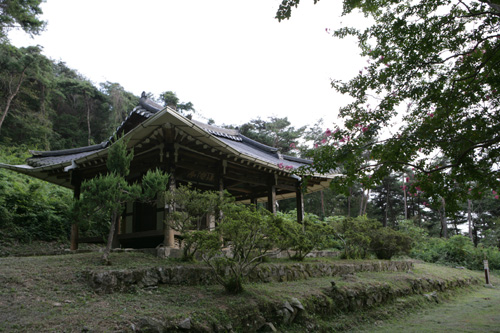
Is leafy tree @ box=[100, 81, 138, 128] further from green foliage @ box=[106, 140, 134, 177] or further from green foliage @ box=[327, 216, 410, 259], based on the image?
green foliage @ box=[106, 140, 134, 177]

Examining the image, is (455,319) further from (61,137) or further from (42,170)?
(61,137)

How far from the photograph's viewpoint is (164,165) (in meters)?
9.41

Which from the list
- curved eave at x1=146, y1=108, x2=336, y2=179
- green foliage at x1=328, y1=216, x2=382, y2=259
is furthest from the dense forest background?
curved eave at x1=146, y1=108, x2=336, y2=179

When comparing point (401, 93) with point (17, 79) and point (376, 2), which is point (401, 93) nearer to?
point (376, 2)

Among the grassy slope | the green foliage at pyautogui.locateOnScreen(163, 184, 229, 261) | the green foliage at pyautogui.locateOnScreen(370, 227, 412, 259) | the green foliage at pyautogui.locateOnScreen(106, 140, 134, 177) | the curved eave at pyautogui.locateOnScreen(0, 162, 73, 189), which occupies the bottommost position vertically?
the grassy slope

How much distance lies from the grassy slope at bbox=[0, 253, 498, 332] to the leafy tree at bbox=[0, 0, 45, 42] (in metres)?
17.3

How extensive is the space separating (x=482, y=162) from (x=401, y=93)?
6.07 feet

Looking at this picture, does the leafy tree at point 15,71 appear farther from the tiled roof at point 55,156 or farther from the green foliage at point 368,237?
the green foliage at point 368,237

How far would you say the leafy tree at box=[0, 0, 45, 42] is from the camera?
60.5 feet

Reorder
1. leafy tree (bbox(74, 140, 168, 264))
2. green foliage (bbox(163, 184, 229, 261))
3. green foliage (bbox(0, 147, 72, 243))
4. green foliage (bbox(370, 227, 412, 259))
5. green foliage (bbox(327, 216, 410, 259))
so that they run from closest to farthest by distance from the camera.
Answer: leafy tree (bbox(74, 140, 168, 264)), green foliage (bbox(163, 184, 229, 261)), green foliage (bbox(327, 216, 410, 259)), green foliage (bbox(0, 147, 72, 243)), green foliage (bbox(370, 227, 412, 259))

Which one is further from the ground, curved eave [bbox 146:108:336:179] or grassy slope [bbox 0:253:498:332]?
curved eave [bbox 146:108:336:179]

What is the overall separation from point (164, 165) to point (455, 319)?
8433 millimetres

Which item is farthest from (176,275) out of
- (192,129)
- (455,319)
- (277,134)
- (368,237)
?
(277,134)

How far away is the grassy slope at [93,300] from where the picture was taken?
15.1 feet
